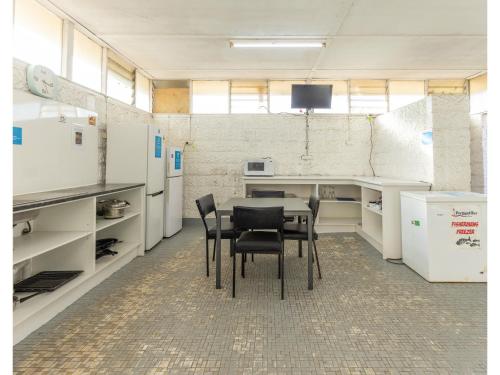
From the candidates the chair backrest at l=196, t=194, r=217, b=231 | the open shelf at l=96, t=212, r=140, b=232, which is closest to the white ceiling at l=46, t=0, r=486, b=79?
the chair backrest at l=196, t=194, r=217, b=231

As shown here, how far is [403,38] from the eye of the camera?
3.72 m

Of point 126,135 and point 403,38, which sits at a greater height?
point 403,38

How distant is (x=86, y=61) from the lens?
366cm

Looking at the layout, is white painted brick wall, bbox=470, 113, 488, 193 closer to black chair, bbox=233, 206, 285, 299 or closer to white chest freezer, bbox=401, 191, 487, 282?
white chest freezer, bbox=401, 191, 487, 282

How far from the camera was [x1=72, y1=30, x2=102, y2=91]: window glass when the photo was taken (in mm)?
3449

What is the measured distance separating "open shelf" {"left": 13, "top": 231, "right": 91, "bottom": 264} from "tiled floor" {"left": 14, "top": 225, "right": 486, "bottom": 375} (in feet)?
1.85

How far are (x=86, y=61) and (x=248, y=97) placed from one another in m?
2.93

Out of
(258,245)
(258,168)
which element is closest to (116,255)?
(258,245)

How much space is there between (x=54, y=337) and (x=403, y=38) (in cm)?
498

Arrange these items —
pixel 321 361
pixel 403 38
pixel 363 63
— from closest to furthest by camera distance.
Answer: pixel 321 361, pixel 403 38, pixel 363 63

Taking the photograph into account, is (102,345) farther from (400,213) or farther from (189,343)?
(400,213)

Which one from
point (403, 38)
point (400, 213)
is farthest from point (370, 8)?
point (400, 213)

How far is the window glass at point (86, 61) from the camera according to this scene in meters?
3.45

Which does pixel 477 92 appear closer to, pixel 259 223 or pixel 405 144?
pixel 405 144
